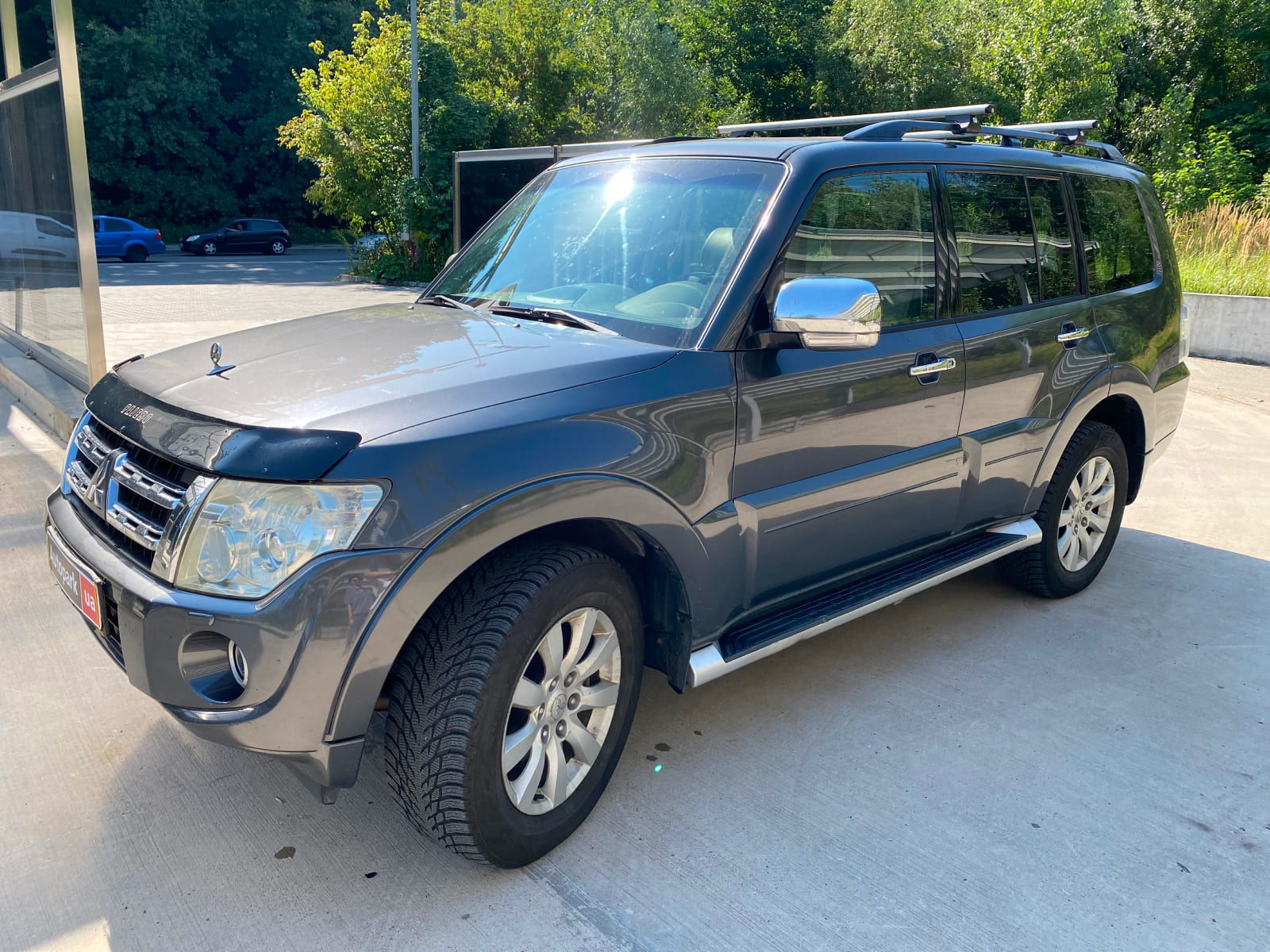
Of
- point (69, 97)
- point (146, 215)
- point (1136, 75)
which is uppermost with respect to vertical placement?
point (1136, 75)

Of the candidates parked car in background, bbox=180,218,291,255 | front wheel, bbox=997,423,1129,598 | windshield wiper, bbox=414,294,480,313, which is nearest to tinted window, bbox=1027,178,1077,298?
front wheel, bbox=997,423,1129,598

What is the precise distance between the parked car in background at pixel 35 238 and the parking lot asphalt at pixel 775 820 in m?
4.09

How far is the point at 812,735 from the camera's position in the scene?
3.43m

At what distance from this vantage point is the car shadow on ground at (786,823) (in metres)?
2.53

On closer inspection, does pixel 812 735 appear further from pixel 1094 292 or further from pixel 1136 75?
pixel 1136 75

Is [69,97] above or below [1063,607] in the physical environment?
above

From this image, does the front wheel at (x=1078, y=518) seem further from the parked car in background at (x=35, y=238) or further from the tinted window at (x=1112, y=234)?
the parked car in background at (x=35, y=238)

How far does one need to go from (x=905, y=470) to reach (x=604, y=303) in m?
1.22

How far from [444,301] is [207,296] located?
16.4 meters

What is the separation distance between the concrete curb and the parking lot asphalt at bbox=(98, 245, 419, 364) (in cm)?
107

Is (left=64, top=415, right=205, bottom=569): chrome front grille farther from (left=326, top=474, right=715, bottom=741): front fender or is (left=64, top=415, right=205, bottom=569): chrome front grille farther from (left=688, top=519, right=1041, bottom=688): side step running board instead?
(left=688, top=519, right=1041, bottom=688): side step running board

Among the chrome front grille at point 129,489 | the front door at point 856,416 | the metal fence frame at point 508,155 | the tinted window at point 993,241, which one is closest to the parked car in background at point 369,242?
the metal fence frame at point 508,155

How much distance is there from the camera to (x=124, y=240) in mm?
29203

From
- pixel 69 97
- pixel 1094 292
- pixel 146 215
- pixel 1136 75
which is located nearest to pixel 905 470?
pixel 1094 292
